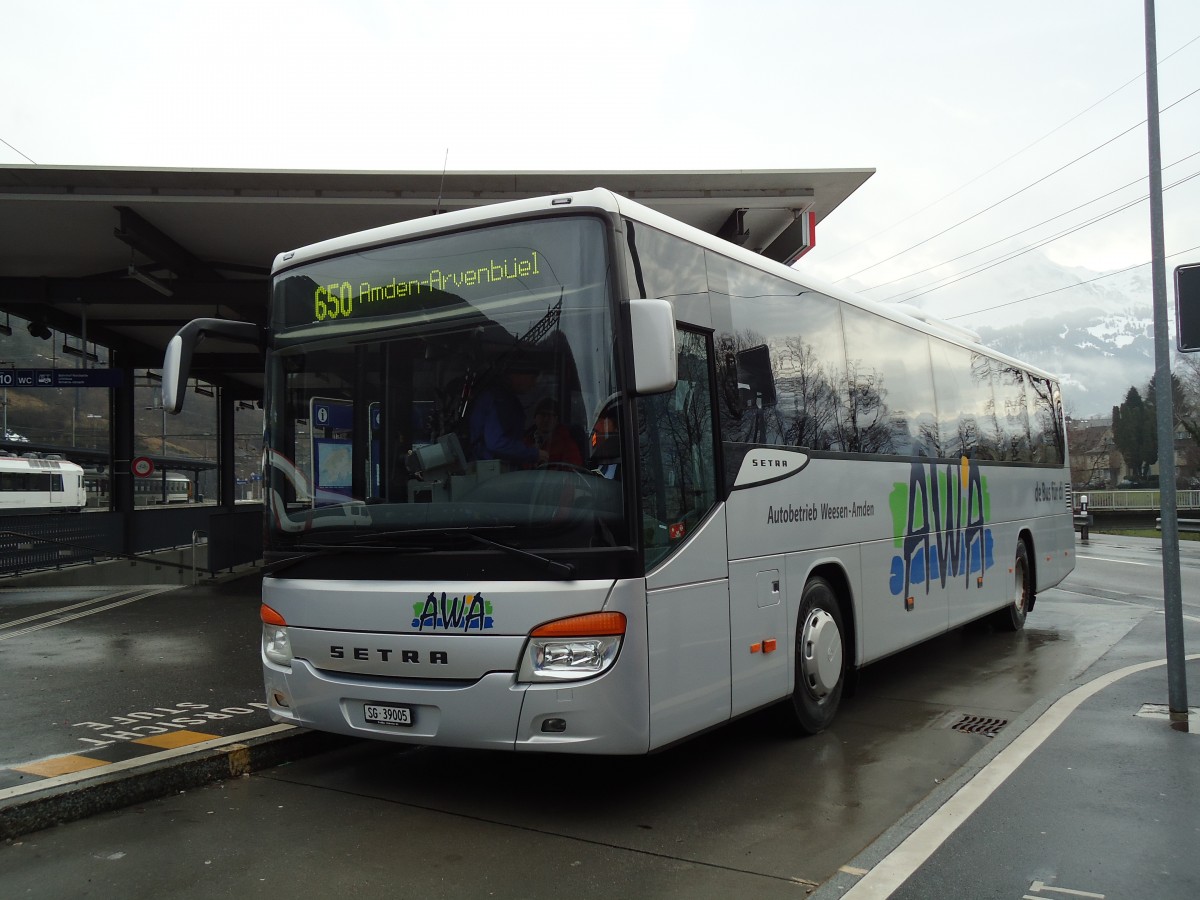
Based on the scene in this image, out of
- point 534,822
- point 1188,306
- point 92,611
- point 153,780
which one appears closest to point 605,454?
point 534,822

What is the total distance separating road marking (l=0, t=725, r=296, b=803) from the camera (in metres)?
5.36

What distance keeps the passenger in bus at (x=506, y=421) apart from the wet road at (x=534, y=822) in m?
1.92

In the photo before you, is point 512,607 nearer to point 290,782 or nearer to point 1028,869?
point 290,782

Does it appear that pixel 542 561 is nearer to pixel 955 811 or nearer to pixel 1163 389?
pixel 955 811

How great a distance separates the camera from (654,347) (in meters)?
4.91

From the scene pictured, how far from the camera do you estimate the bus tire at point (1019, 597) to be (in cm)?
1202

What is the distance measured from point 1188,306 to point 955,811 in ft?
13.3

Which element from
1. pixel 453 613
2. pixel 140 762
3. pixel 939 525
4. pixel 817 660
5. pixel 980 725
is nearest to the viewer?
pixel 453 613

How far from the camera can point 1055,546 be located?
13.5 m

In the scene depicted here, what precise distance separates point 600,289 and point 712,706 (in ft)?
7.80

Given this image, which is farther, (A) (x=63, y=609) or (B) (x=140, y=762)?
(A) (x=63, y=609)

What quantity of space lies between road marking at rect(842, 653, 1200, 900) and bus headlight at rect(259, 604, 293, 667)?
3.40 metres

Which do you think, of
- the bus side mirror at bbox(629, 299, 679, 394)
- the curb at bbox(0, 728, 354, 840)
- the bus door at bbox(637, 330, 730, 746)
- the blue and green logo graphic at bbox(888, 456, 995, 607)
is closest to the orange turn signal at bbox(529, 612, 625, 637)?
the bus door at bbox(637, 330, 730, 746)

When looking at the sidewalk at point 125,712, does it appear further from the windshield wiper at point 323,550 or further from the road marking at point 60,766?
the windshield wiper at point 323,550
